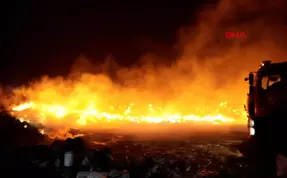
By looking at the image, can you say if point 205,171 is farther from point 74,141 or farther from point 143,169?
point 74,141

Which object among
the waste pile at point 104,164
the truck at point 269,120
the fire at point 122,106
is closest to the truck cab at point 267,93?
the truck at point 269,120

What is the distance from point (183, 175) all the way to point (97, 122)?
16718 mm

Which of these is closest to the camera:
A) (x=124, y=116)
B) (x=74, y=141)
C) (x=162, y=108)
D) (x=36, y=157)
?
(x=36, y=157)

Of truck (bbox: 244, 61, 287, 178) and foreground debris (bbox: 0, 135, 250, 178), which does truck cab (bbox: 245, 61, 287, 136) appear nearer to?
truck (bbox: 244, 61, 287, 178)

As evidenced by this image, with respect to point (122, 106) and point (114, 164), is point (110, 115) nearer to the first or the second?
point (122, 106)

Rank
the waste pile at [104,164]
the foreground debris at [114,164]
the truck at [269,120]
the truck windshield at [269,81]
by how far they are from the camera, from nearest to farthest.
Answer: the truck at [269,120]
the waste pile at [104,164]
the foreground debris at [114,164]
the truck windshield at [269,81]

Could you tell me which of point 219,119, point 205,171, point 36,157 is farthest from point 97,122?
point 205,171

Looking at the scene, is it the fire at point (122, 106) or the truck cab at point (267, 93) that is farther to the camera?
the fire at point (122, 106)

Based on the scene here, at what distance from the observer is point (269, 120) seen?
21.9 ft

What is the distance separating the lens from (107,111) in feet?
82.4

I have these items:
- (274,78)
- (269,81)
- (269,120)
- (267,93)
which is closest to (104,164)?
(269,120)

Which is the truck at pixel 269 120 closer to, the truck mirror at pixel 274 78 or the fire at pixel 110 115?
the truck mirror at pixel 274 78

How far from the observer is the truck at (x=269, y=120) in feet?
20.9

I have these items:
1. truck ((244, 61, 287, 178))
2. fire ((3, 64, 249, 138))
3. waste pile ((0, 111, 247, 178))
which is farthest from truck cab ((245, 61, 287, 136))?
fire ((3, 64, 249, 138))
